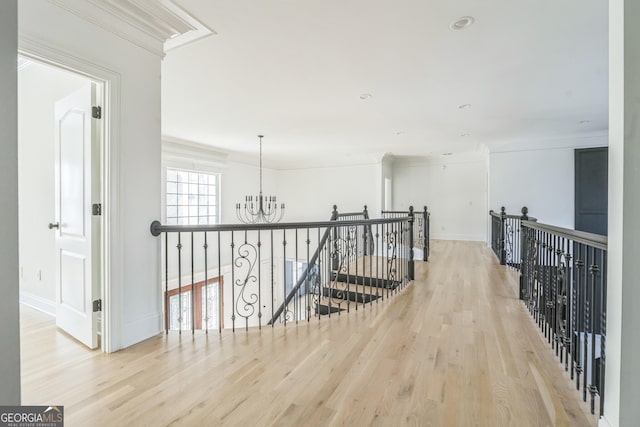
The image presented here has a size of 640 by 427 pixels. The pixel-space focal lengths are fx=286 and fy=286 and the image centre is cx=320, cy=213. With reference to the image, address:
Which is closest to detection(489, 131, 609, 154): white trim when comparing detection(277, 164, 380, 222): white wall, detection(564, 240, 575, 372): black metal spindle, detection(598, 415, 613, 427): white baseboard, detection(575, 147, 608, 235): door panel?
detection(575, 147, 608, 235): door panel

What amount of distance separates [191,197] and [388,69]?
217 inches

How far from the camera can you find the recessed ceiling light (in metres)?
2.15

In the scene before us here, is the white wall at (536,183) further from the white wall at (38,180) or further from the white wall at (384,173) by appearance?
the white wall at (38,180)

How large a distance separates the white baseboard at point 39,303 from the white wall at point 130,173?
4.57 ft

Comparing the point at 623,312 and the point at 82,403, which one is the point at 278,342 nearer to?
the point at 82,403

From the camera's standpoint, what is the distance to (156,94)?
95.0 inches

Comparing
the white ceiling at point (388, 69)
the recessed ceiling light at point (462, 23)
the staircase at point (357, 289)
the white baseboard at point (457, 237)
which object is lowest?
the staircase at point (357, 289)

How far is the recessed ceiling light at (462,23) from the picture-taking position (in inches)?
84.6

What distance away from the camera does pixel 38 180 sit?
122 inches

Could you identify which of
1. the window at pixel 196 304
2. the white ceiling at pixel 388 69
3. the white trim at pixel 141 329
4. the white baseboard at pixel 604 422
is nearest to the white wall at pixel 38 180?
the white ceiling at pixel 388 69

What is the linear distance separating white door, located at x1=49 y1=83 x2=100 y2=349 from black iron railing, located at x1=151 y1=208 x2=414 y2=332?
19.3 inches

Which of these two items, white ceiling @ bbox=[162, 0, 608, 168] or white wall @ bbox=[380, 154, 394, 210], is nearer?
white ceiling @ bbox=[162, 0, 608, 168]

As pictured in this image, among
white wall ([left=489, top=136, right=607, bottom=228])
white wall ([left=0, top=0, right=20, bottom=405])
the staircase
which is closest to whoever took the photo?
white wall ([left=0, top=0, right=20, bottom=405])

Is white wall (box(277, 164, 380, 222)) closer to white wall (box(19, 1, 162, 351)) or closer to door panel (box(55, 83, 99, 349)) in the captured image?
white wall (box(19, 1, 162, 351))
